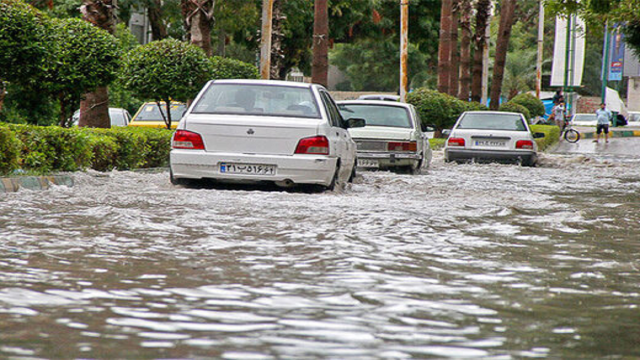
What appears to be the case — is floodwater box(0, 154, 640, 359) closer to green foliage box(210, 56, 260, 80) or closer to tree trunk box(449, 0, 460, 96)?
green foliage box(210, 56, 260, 80)

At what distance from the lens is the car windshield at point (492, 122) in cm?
2209

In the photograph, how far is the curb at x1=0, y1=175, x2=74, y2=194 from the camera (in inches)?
433

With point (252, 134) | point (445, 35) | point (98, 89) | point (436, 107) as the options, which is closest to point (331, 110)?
point (252, 134)

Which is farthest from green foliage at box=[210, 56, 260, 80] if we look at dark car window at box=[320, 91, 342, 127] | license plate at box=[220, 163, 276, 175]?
license plate at box=[220, 163, 276, 175]

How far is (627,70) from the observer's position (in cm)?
8506

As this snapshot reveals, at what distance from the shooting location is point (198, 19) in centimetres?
2325

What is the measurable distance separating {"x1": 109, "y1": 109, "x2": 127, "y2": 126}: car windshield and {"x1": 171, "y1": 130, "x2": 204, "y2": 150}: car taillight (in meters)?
15.3

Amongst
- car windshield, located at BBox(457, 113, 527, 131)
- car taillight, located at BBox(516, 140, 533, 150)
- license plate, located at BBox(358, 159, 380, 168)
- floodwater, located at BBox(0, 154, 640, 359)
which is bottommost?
floodwater, located at BBox(0, 154, 640, 359)

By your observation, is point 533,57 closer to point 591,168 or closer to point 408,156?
point 591,168

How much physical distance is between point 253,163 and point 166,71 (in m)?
8.84

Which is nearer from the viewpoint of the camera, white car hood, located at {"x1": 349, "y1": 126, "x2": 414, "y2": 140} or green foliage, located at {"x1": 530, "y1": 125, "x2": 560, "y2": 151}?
white car hood, located at {"x1": 349, "y1": 126, "x2": 414, "y2": 140}

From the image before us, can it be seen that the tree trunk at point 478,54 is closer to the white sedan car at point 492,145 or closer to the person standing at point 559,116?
the person standing at point 559,116

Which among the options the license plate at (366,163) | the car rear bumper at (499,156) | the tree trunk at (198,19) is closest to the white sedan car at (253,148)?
the license plate at (366,163)

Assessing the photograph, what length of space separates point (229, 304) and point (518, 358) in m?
1.59
